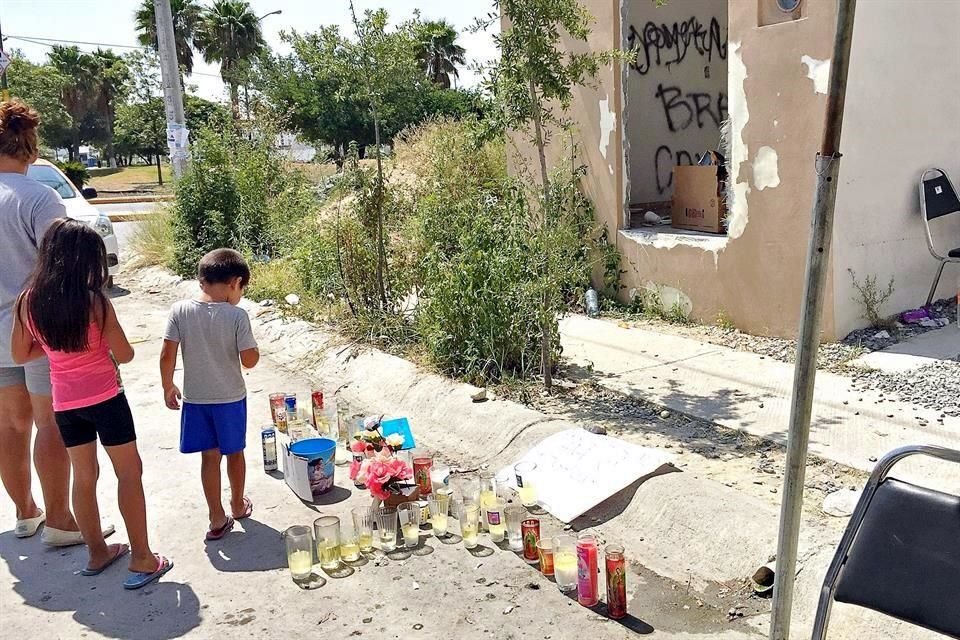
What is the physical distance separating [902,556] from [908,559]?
0.01 metres

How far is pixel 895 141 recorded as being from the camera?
20.6 ft

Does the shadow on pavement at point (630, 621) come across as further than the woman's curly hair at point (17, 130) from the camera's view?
No

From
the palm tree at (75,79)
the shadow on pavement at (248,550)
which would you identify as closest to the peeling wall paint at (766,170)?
the shadow on pavement at (248,550)

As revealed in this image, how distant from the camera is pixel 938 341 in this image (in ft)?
19.6

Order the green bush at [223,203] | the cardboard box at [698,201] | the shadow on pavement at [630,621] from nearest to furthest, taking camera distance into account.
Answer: the shadow on pavement at [630,621]
the cardboard box at [698,201]
the green bush at [223,203]

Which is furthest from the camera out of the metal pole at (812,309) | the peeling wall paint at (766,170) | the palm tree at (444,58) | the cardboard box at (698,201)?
the palm tree at (444,58)

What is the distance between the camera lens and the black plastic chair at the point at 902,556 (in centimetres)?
190

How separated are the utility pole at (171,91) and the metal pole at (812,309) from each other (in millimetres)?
11784

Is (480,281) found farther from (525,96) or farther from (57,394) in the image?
(57,394)

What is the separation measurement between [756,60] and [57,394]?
5.44 metres

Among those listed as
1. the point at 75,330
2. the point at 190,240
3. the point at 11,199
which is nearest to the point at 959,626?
the point at 75,330

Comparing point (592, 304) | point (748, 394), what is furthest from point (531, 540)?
point (592, 304)

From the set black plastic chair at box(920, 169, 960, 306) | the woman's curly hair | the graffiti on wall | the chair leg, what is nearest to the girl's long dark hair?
the woman's curly hair

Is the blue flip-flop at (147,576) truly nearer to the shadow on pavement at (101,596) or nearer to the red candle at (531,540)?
the shadow on pavement at (101,596)
